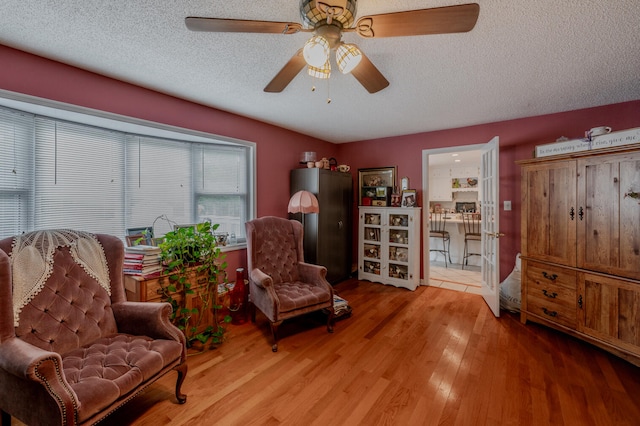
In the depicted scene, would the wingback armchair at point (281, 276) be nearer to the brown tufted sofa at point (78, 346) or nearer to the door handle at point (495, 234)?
the brown tufted sofa at point (78, 346)

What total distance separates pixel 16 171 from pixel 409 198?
4220mm

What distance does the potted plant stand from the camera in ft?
7.49

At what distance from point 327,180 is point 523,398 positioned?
2.99 metres

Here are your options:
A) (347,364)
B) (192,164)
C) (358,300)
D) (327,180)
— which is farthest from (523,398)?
(192,164)

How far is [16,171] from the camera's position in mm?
2051

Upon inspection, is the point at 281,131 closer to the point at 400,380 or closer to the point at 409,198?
the point at 409,198

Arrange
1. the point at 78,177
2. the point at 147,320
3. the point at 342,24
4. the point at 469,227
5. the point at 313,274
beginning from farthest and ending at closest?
the point at 469,227 < the point at 313,274 < the point at 78,177 < the point at 147,320 < the point at 342,24

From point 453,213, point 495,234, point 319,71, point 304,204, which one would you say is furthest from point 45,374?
point 453,213

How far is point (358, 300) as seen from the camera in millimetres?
3566

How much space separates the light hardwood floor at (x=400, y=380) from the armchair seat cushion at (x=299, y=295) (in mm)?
348

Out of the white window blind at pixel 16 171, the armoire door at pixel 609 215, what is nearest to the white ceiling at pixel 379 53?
the white window blind at pixel 16 171

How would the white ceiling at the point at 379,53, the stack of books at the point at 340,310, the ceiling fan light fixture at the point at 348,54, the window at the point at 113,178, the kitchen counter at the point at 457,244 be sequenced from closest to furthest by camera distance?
the ceiling fan light fixture at the point at 348,54 → the white ceiling at the point at 379,53 → the window at the point at 113,178 → the stack of books at the point at 340,310 → the kitchen counter at the point at 457,244

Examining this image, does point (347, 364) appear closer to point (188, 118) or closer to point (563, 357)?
point (563, 357)

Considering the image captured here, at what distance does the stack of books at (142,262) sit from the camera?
2143mm
